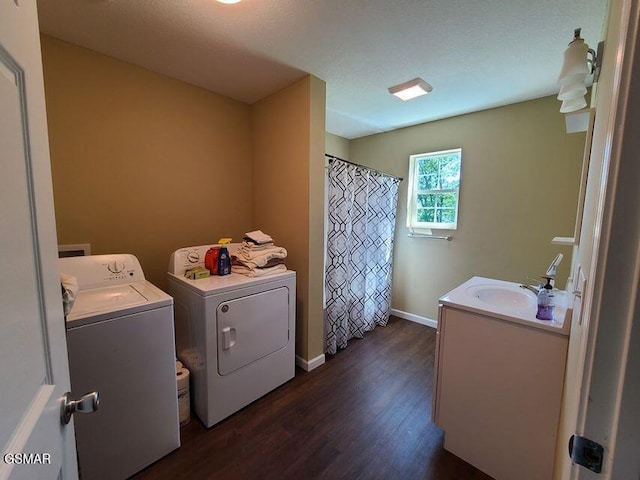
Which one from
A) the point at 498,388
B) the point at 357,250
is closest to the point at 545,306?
the point at 498,388

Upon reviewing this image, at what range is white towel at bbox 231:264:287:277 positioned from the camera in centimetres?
195

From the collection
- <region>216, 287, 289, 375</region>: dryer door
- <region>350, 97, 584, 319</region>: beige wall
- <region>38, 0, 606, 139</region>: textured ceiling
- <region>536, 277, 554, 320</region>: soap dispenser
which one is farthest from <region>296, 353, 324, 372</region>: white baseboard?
<region>38, 0, 606, 139</region>: textured ceiling

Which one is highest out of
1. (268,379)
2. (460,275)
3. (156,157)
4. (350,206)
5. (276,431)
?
(156,157)

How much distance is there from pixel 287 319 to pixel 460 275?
2.00 meters

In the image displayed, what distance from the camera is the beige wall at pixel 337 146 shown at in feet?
11.5

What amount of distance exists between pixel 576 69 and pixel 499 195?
1.50m

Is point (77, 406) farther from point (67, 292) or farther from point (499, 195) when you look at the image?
Result: point (499, 195)

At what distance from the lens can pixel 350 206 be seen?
2646 mm

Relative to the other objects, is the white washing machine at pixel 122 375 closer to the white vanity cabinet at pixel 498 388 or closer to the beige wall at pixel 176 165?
the beige wall at pixel 176 165

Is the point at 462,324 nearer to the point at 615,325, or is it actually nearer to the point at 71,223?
the point at 615,325

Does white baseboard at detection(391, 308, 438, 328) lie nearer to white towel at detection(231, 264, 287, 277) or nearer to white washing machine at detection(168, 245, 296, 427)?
white washing machine at detection(168, 245, 296, 427)

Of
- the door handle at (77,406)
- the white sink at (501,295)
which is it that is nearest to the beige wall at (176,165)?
the white sink at (501,295)

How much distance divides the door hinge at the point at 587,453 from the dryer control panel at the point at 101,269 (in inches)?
83.9

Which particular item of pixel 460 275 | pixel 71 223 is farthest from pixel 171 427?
pixel 460 275
